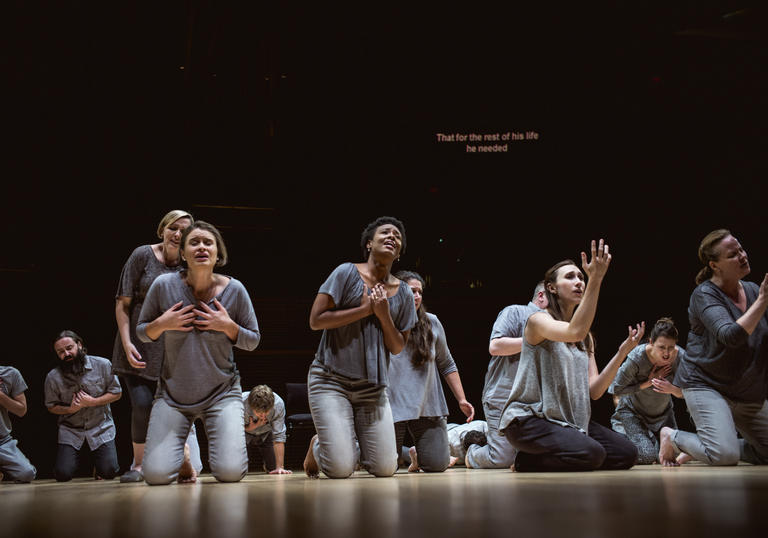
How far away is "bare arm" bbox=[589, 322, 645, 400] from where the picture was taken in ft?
13.4

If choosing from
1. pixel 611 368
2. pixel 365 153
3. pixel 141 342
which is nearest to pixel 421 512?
pixel 611 368

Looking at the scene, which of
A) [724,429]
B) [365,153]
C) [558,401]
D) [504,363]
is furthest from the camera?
[365,153]

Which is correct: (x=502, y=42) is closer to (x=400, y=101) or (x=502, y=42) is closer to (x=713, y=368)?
(x=400, y=101)

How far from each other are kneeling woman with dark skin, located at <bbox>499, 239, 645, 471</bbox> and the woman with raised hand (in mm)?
1722

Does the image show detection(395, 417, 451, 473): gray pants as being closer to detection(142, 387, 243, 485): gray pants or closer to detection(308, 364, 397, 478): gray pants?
detection(308, 364, 397, 478): gray pants

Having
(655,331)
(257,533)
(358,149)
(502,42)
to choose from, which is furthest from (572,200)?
(257,533)

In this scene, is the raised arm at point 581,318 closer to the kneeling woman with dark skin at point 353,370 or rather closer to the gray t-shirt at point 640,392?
the kneeling woman with dark skin at point 353,370

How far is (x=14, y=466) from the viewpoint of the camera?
597 cm

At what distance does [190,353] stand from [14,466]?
3.32 metres

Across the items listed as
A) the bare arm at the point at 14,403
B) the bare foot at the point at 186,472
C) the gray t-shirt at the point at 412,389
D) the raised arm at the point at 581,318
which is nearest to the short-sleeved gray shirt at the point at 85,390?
the bare arm at the point at 14,403

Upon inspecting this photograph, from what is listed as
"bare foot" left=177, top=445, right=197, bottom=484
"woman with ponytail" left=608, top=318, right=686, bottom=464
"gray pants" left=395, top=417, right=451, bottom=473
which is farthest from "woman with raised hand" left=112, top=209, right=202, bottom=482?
"woman with ponytail" left=608, top=318, right=686, bottom=464

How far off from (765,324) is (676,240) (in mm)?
3492

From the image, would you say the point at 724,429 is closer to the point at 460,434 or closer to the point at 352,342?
Answer: the point at 460,434

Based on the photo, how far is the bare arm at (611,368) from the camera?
410 centimetres
